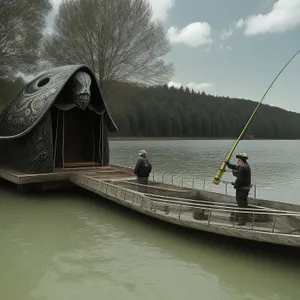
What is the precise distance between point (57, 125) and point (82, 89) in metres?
2.65

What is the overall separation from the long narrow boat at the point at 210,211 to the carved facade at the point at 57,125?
79.3 inches

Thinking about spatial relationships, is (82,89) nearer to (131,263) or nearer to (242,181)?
(242,181)

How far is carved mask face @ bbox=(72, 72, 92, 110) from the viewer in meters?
13.8

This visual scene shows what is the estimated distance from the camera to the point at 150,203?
31.0 ft

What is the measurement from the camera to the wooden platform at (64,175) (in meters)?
12.9

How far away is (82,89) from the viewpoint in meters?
13.9

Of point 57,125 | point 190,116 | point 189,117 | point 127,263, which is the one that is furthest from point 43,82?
point 190,116

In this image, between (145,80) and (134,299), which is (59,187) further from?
(145,80)

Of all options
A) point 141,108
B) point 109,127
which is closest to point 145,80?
point 109,127

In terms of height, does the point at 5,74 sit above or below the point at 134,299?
above

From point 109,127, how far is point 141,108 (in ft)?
215

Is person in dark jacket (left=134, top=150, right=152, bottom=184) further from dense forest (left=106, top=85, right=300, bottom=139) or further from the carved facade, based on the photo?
dense forest (left=106, top=85, right=300, bottom=139)

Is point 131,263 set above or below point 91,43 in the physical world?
below

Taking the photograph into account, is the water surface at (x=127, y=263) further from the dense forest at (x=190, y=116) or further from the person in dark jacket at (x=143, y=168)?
the dense forest at (x=190, y=116)
